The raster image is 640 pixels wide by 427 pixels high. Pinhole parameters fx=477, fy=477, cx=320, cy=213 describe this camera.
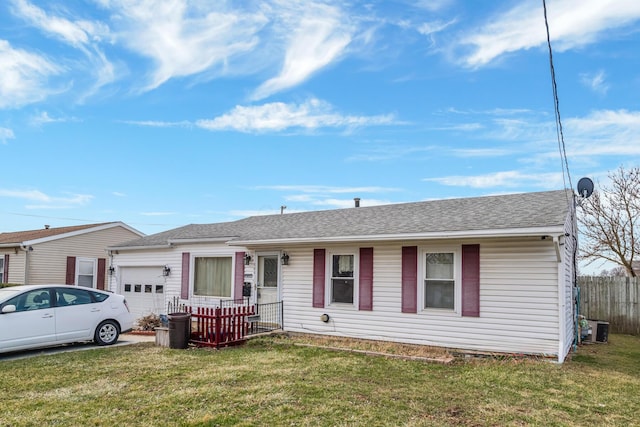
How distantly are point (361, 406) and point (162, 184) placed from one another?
15321mm

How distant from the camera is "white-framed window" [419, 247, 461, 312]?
10.1 m

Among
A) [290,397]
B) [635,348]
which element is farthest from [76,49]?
[635,348]

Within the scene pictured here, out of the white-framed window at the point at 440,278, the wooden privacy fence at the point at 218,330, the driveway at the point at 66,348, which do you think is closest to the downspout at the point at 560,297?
the white-framed window at the point at 440,278

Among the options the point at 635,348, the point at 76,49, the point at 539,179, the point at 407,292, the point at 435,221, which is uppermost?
the point at 76,49

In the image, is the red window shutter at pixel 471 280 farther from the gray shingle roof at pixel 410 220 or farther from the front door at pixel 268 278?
the front door at pixel 268 278

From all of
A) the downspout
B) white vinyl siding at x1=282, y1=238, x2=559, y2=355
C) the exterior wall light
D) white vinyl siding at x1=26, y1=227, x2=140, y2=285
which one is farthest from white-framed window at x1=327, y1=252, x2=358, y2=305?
white vinyl siding at x1=26, y1=227, x2=140, y2=285

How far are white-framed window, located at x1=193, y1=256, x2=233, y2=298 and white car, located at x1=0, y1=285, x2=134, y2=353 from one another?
3179 mm

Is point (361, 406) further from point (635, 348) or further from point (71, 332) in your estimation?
point (635, 348)

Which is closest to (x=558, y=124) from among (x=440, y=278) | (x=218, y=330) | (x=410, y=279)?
(x=440, y=278)

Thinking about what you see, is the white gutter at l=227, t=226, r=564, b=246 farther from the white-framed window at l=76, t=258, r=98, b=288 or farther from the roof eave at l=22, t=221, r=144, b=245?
the white-framed window at l=76, t=258, r=98, b=288

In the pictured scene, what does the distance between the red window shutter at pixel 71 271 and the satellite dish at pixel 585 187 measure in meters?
19.3

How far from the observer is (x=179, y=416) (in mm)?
5414

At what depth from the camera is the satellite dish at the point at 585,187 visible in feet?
37.9

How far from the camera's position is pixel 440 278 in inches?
406
